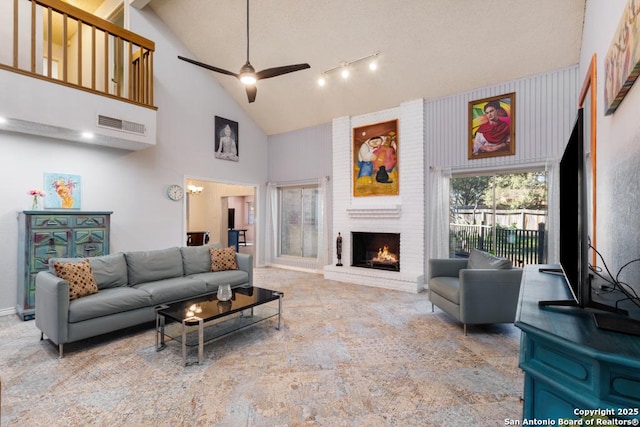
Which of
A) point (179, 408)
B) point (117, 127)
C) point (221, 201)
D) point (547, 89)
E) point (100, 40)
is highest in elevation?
point (100, 40)

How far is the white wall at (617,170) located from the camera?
5.24 feet

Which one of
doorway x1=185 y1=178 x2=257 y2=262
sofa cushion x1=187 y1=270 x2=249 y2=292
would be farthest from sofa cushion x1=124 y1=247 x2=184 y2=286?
A: doorway x1=185 y1=178 x2=257 y2=262

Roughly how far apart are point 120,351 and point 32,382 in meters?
0.62

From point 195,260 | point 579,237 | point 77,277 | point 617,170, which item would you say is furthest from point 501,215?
point 77,277

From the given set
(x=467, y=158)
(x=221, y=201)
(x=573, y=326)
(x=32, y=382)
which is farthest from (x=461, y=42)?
(x=221, y=201)

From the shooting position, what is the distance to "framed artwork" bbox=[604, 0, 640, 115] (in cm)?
152

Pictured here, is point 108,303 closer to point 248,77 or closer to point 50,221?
point 50,221

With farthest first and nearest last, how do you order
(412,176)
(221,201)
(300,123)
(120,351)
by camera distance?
1. (221,201)
2. (300,123)
3. (412,176)
4. (120,351)

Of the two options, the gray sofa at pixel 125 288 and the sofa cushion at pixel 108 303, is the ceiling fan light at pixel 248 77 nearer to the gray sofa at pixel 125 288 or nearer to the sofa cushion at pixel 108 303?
the gray sofa at pixel 125 288

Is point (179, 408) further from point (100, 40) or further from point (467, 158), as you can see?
point (100, 40)

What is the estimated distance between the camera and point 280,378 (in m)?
2.41

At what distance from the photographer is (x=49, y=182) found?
14.4ft

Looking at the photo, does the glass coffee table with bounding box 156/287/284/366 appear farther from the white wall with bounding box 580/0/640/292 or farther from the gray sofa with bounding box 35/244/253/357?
the white wall with bounding box 580/0/640/292

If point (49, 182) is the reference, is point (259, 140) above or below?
above
